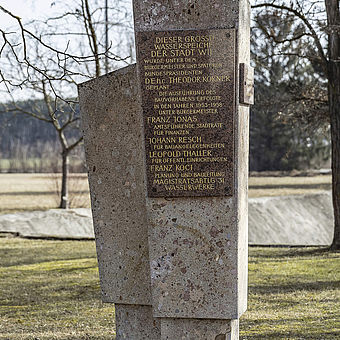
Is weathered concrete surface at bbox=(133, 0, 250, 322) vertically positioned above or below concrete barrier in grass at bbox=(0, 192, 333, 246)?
above

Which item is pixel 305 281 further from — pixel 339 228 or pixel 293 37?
pixel 293 37

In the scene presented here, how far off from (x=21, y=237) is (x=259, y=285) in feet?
26.4

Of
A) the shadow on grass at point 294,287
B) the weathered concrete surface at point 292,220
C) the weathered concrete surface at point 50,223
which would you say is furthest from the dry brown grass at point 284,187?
the shadow on grass at point 294,287

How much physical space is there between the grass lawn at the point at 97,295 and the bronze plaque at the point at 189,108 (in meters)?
2.29

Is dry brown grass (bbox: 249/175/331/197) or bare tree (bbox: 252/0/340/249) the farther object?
dry brown grass (bbox: 249/175/331/197)

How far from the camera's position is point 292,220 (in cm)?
1830

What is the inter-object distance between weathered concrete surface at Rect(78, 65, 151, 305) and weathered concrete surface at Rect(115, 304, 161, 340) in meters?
0.09

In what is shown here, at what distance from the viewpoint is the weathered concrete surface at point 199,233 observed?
14.4 feet

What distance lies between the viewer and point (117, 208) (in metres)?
4.98

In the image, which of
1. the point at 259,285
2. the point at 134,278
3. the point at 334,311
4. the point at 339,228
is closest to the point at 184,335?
the point at 134,278

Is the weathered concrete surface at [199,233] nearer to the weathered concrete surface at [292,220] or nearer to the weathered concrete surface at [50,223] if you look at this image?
the weathered concrete surface at [292,220]

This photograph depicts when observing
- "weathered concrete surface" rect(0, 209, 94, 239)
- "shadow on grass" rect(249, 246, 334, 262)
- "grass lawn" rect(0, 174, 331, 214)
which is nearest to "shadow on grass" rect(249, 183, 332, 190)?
"grass lawn" rect(0, 174, 331, 214)

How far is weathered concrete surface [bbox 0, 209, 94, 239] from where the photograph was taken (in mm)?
16312

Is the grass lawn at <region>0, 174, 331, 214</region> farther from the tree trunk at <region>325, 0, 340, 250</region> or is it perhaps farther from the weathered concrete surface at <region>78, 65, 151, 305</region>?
the weathered concrete surface at <region>78, 65, 151, 305</region>
